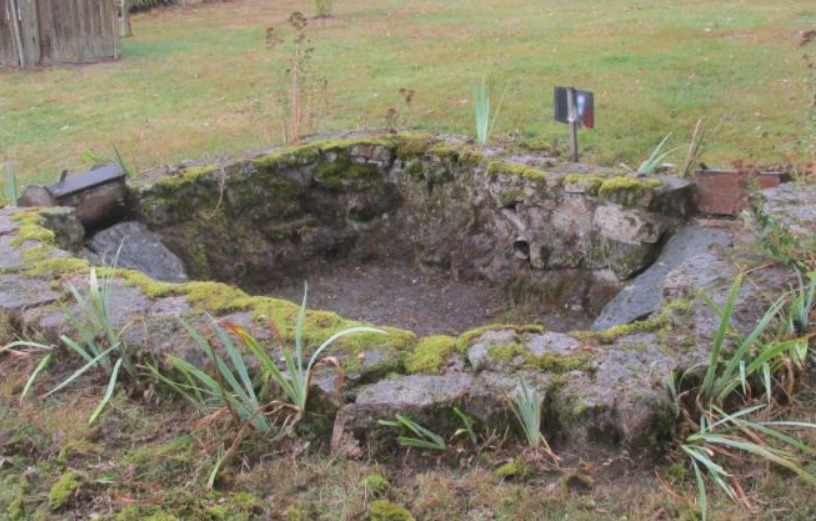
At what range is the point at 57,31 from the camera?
13203 mm

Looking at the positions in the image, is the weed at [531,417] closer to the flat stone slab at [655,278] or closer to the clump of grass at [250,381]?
the clump of grass at [250,381]

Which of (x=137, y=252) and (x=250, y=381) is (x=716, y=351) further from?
(x=137, y=252)

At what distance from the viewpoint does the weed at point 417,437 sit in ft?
10.4

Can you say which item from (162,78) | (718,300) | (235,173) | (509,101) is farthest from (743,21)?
(718,300)

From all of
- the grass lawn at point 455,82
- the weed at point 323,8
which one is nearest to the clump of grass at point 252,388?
the grass lawn at point 455,82

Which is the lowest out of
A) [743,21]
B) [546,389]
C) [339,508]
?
[339,508]

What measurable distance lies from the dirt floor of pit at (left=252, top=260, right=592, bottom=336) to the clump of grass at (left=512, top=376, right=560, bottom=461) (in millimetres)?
2317

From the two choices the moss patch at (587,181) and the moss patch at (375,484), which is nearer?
the moss patch at (375,484)

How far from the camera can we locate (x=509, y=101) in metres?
9.73

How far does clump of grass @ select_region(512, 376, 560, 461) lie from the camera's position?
3.11m

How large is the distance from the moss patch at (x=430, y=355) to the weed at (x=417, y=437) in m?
0.28

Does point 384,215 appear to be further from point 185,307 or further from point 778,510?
point 778,510

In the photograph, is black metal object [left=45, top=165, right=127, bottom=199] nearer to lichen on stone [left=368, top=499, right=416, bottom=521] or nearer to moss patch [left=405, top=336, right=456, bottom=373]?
moss patch [left=405, top=336, right=456, bottom=373]

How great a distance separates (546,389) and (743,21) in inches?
486
